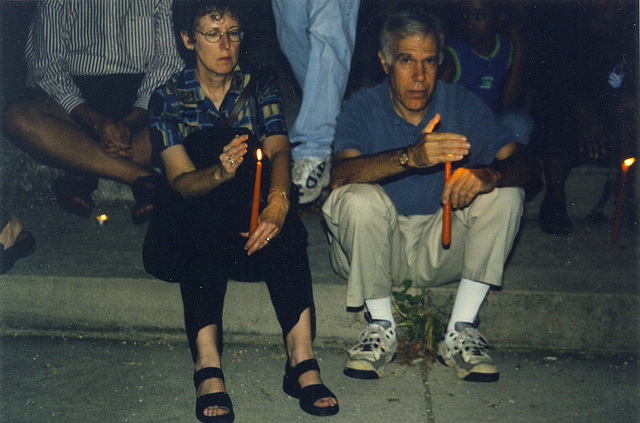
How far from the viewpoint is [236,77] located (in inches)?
127

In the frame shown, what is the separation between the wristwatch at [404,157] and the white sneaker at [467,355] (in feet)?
2.42

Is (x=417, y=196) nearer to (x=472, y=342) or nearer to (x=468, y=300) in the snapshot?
(x=468, y=300)

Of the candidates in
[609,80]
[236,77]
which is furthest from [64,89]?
[609,80]

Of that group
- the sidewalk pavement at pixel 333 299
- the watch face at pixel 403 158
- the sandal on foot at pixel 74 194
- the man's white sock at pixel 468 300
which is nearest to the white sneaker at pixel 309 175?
the sidewalk pavement at pixel 333 299

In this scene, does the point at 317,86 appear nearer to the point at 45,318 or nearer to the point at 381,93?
the point at 381,93

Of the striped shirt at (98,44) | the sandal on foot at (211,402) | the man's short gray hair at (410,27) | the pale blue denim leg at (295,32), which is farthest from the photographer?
the striped shirt at (98,44)

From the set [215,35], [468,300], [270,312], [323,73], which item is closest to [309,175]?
[323,73]

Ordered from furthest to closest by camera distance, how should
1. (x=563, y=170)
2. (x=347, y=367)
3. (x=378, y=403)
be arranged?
(x=563, y=170) < (x=347, y=367) < (x=378, y=403)

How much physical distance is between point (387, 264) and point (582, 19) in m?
2.33

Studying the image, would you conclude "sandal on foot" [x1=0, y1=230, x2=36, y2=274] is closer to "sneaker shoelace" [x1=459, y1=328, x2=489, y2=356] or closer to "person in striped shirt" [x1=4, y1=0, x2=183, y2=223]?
"person in striped shirt" [x1=4, y1=0, x2=183, y2=223]

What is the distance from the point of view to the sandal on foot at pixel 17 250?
3391 mm

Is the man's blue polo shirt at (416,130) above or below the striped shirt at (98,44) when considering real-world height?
below

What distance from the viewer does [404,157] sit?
9.50 ft

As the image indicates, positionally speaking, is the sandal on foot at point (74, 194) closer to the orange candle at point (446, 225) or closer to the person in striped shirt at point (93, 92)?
the person in striped shirt at point (93, 92)
